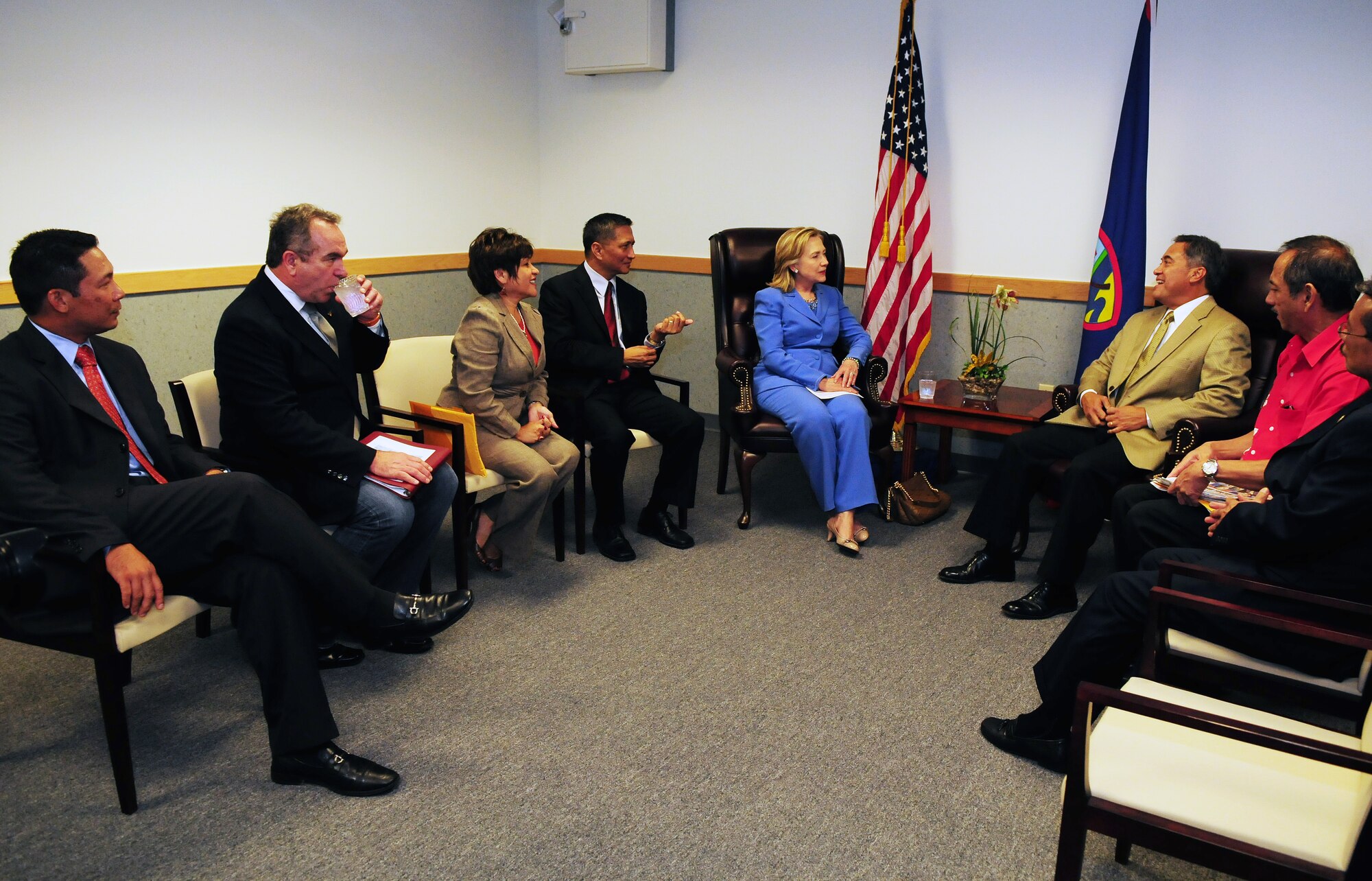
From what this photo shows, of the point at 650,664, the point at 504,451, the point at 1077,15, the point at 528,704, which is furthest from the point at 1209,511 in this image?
the point at 1077,15

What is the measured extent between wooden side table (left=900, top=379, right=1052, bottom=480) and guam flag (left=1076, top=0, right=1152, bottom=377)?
1.16ft

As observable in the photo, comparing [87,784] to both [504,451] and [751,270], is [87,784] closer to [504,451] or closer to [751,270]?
[504,451]

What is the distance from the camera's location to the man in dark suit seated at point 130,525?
2.08m

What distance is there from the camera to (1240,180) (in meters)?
3.93

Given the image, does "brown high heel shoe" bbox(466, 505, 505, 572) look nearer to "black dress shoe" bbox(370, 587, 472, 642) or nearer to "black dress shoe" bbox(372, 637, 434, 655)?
"black dress shoe" bbox(372, 637, 434, 655)

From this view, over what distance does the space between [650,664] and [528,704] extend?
1.33ft

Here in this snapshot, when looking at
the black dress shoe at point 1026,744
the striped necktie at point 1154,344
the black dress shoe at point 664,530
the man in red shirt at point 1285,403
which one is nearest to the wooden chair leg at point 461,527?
the black dress shoe at point 664,530

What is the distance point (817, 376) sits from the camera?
4.02 meters

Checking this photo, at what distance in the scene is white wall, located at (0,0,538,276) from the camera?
353cm

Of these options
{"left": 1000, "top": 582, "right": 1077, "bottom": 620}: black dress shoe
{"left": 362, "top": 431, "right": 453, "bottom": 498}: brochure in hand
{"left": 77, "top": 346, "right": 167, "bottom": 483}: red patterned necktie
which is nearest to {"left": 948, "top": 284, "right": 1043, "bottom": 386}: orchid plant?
{"left": 1000, "top": 582, "right": 1077, "bottom": 620}: black dress shoe

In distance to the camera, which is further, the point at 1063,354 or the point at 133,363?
the point at 1063,354

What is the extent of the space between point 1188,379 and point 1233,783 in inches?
80.0

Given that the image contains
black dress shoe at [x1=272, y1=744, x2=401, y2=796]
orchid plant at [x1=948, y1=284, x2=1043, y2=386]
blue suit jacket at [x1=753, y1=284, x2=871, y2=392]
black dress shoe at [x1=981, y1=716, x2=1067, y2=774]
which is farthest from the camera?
orchid plant at [x1=948, y1=284, x2=1043, y2=386]

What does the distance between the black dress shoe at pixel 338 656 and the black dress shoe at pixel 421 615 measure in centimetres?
35
